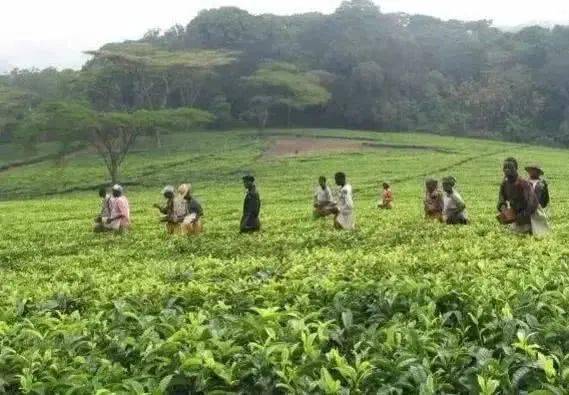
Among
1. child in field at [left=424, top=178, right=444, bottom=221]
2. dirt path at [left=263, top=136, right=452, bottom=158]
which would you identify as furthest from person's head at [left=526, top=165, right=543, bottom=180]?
dirt path at [left=263, top=136, right=452, bottom=158]

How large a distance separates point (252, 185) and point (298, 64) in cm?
6208

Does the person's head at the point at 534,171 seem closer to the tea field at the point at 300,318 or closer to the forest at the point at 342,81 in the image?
the tea field at the point at 300,318

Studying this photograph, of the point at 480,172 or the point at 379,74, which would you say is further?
the point at 379,74

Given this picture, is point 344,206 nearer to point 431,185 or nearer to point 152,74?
point 431,185

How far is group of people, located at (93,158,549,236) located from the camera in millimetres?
14664

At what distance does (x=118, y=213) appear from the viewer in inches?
792

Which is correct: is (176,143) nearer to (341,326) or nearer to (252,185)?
(252,185)

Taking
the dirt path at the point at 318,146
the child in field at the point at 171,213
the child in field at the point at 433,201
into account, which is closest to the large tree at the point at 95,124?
the dirt path at the point at 318,146

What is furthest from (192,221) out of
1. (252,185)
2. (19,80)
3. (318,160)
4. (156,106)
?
(19,80)

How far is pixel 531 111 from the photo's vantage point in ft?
255

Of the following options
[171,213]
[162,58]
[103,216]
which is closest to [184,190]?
[171,213]

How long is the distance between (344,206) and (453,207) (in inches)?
102

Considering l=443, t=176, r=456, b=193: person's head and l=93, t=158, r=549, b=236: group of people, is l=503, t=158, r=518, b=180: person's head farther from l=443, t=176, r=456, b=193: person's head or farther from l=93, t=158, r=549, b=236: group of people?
l=443, t=176, r=456, b=193: person's head

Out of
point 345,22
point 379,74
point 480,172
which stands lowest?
point 480,172
